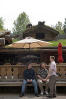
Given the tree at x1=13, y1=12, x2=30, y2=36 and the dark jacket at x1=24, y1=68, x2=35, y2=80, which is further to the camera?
the tree at x1=13, y1=12, x2=30, y2=36

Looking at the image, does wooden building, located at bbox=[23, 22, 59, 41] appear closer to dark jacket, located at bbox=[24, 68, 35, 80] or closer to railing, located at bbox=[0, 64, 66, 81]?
railing, located at bbox=[0, 64, 66, 81]

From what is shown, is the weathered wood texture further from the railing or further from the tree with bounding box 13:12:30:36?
the tree with bounding box 13:12:30:36

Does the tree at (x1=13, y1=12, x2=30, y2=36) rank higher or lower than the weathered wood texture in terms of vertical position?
higher

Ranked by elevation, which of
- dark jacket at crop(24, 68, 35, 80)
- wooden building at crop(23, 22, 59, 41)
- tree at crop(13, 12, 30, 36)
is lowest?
dark jacket at crop(24, 68, 35, 80)

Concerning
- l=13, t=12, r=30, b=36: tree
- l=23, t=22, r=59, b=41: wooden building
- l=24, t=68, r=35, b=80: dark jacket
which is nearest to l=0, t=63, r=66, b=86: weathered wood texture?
l=24, t=68, r=35, b=80: dark jacket

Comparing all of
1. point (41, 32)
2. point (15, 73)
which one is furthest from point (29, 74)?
point (41, 32)

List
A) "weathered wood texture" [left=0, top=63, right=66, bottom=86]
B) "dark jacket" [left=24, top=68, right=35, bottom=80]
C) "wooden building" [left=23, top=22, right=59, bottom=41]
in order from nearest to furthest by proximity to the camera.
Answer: "dark jacket" [left=24, top=68, right=35, bottom=80]
"weathered wood texture" [left=0, top=63, right=66, bottom=86]
"wooden building" [left=23, top=22, right=59, bottom=41]

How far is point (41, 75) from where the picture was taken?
10398 mm

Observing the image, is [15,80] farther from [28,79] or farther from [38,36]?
[38,36]

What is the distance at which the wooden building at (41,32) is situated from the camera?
29.0 metres

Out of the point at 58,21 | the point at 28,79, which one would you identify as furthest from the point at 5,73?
the point at 58,21

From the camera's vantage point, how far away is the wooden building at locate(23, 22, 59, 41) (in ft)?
95.2

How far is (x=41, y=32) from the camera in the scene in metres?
29.8

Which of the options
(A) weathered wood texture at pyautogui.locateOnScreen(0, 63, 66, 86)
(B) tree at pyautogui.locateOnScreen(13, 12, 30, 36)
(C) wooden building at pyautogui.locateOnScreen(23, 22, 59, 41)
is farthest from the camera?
(B) tree at pyautogui.locateOnScreen(13, 12, 30, 36)
